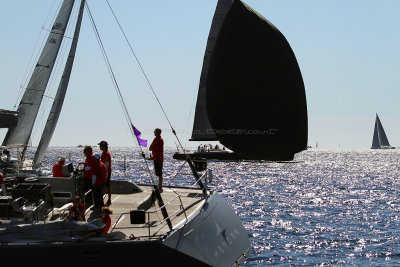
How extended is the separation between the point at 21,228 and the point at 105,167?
3.35 m

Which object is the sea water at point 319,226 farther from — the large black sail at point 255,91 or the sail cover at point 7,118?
the large black sail at point 255,91

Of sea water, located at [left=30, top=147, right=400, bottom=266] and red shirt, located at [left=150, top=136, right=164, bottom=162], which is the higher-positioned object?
red shirt, located at [left=150, top=136, right=164, bottom=162]

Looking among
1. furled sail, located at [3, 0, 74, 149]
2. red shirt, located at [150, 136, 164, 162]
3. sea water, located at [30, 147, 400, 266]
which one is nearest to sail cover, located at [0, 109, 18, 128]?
sea water, located at [30, 147, 400, 266]

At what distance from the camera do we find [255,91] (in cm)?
4675

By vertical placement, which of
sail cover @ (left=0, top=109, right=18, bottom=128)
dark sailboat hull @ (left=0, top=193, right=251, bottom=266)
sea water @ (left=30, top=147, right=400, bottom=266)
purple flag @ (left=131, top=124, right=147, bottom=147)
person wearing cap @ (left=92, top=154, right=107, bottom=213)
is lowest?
sea water @ (left=30, top=147, right=400, bottom=266)

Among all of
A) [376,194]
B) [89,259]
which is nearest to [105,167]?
[89,259]

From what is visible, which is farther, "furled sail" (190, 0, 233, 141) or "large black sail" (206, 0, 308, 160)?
"furled sail" (190, 0, 233, 141)

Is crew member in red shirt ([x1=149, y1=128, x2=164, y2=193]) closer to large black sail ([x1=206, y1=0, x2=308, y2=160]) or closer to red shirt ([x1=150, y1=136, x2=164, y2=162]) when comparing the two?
red shirt ([x1=150, y1=136, x2=164, y2=162])

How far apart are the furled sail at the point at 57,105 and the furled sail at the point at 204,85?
123ft

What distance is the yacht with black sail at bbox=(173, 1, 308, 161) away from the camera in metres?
44.0

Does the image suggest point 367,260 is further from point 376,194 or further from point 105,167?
point 376,194

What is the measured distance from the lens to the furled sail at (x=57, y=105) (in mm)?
35375

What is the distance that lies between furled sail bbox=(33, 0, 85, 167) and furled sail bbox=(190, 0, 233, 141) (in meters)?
37.4

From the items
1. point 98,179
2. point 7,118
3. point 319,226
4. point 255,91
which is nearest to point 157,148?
point 98,179
